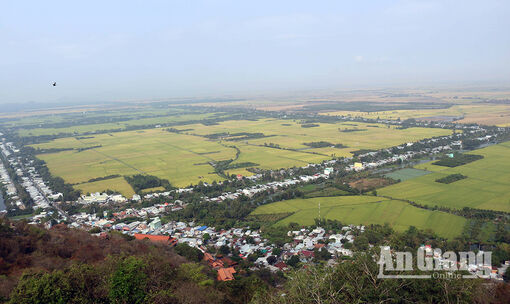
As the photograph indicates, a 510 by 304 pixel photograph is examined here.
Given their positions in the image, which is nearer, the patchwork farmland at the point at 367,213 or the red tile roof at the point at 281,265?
the red tile roof at the point at 281,265

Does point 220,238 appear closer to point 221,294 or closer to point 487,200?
point 221,294

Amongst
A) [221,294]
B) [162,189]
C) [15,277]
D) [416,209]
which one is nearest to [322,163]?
[416,209]

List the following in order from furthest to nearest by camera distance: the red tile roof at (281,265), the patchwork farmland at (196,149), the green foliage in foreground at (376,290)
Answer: the patchwork farmland at (196,149) < the red tile roof at (281,265) < the green foliage in foreground at (376,290)

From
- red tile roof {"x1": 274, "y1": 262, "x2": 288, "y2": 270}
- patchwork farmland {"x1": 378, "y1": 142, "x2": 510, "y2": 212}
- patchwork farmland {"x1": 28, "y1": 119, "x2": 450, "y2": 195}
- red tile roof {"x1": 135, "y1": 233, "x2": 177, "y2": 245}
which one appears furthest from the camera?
patchwork farmland {"x1": 28, "y1": 119, "x2": 450, "y2": 195}

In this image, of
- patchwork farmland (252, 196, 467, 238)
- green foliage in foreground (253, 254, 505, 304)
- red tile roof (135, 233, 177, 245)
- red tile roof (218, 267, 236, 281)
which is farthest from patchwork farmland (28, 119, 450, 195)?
green foliage in foreground (253, 254, 505, 304)

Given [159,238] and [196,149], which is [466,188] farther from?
[196,149]

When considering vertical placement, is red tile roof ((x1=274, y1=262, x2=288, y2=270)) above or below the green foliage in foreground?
below

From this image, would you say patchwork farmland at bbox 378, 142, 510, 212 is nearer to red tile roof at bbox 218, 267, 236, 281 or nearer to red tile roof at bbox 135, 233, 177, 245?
red tile roof at bbox 218, 267, 236, 281

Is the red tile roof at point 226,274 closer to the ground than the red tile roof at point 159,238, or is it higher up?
closer to the ground
